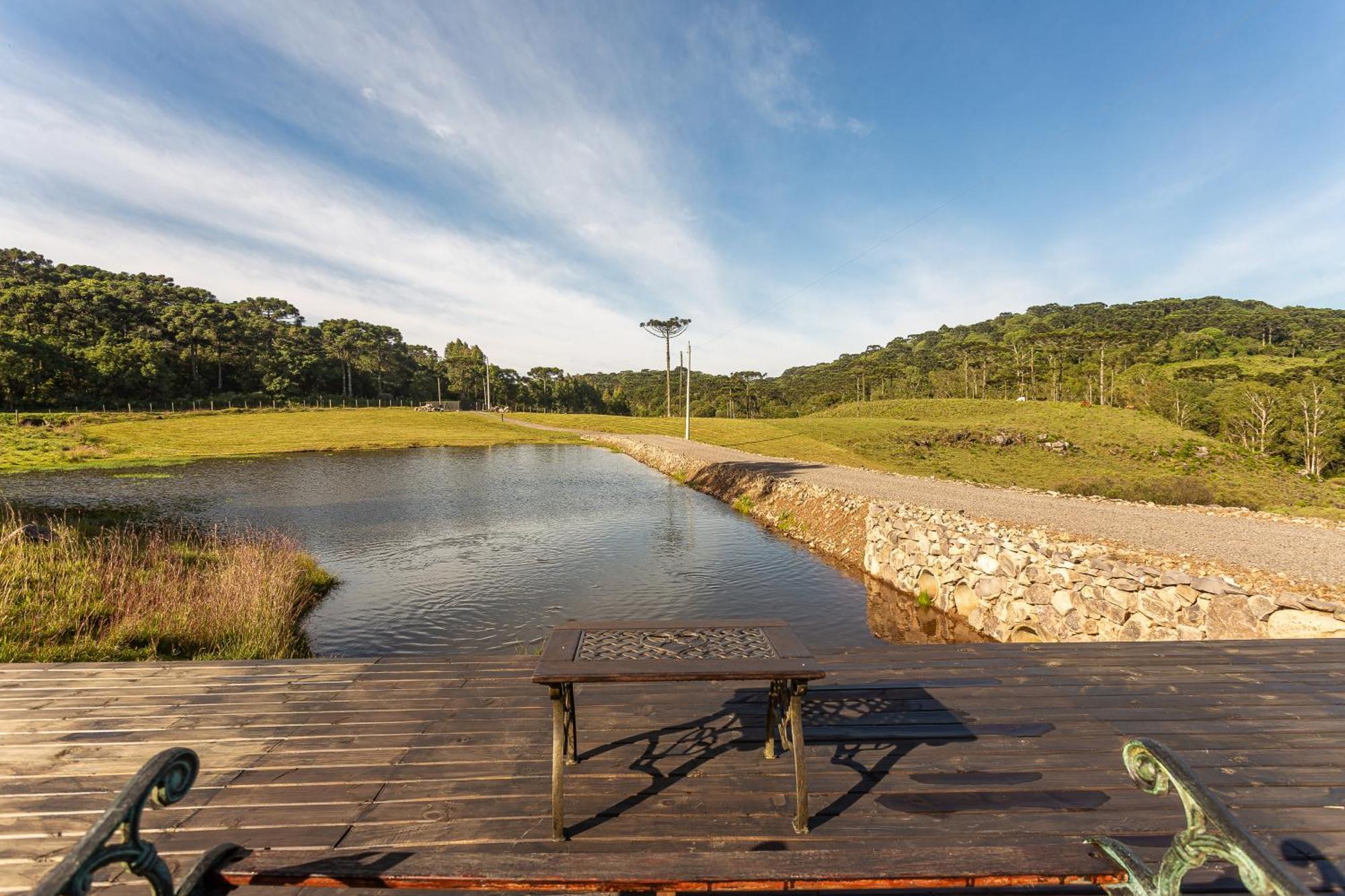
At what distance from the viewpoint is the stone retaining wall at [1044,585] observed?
657cm

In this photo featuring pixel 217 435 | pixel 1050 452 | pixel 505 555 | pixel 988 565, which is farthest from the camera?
pixel 217 435

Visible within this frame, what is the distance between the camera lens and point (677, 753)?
3502 mm

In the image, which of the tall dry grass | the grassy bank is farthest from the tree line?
the tall dry grass

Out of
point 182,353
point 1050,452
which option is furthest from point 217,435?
point 1050,452

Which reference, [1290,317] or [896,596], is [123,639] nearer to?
[896,596]

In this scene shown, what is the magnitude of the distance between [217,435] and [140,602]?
4511 cm

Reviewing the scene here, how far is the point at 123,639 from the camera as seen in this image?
6754 mm

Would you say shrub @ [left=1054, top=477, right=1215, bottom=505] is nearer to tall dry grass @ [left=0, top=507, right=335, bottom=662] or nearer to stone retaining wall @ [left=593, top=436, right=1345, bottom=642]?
stone retaining wall @ [left=593, top=436, right=1345, bottom=642]

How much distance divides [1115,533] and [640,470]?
2410cm

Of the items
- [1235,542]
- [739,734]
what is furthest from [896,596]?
[739,734]

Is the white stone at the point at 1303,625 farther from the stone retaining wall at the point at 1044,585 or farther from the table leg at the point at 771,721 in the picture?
the table leg at the point at 771,721

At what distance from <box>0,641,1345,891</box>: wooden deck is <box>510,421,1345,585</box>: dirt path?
A: 11.9 feet

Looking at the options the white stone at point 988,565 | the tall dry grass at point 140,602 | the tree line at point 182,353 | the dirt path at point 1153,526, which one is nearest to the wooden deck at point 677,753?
the tall dry grass at point 140,602

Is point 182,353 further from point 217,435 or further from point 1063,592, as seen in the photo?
point 1063,592
